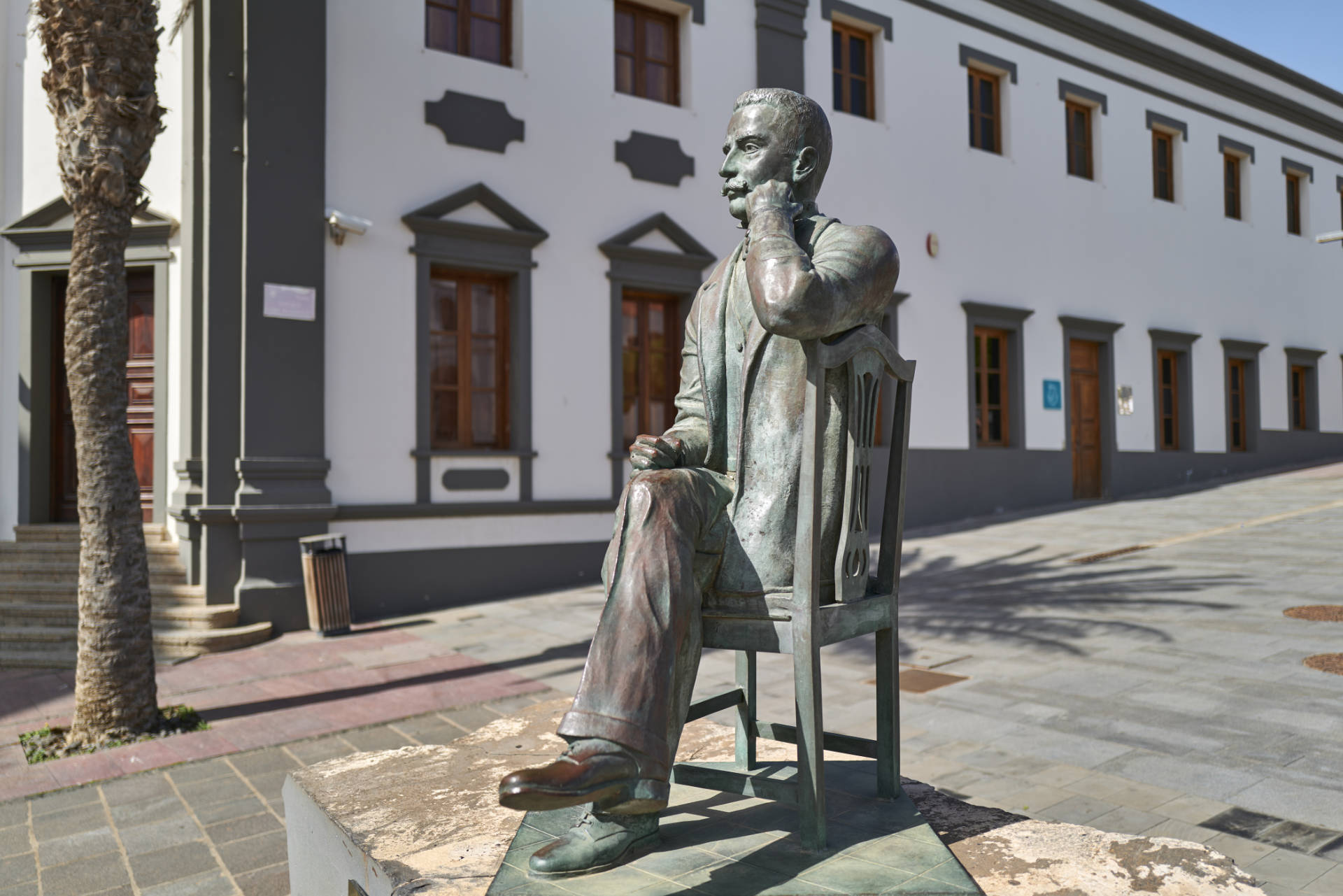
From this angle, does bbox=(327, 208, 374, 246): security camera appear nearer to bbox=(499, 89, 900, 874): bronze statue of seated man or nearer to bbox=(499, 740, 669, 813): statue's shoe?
bbox=(499, 89, 900, 874): bronze statue of seated man

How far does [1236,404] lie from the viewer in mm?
18688

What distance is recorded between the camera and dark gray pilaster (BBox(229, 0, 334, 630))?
8.15m

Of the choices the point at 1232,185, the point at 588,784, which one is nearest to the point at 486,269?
the point at 588,784

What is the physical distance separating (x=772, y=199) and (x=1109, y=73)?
1662cm

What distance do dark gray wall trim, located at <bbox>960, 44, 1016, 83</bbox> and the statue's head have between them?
13410 millimetres

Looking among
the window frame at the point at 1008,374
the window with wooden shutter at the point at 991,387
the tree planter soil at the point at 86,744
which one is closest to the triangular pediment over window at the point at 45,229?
the tree planter soil at the point at 86,744

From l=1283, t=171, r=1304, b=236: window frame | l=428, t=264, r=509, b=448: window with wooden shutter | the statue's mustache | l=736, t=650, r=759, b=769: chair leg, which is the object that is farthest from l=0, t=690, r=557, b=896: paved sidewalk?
l=1283, t=171, r=1304, b=236: window frame

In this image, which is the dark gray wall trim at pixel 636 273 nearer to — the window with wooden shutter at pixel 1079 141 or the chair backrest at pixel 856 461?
the chair backrest at pixel 856 461

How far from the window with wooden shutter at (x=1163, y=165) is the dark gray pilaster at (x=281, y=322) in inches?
575

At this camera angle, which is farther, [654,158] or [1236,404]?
[1236,404]

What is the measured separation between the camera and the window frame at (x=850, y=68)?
12.9m

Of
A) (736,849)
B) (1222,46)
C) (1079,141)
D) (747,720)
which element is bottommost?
(736,849)

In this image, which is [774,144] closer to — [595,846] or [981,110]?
[595,846]

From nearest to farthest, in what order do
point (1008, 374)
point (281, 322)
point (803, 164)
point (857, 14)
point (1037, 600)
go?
point (803, 164)
point (1037, 600)
point (281, 322)
point (857, 14)
point (1008, 374)
